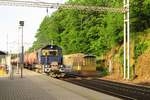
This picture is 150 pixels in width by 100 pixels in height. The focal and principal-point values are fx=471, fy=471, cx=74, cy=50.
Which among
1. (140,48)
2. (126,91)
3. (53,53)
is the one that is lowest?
(126,91)

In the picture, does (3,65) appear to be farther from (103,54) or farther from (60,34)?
(60,34)

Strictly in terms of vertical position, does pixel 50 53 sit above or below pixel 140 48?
below

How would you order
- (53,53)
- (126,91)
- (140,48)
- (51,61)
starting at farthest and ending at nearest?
(53,53) < (51,61) < (140,48) < (126,91)

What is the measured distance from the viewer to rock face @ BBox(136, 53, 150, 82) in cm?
4547

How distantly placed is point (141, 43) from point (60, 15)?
215 ft

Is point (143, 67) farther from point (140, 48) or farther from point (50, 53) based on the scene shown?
point (50, 53)

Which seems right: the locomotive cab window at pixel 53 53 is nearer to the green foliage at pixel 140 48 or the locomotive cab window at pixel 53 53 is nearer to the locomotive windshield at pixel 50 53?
the locomotive windshield at pixel 50 53

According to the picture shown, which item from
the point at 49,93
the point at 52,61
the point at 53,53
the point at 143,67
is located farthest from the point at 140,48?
the point at 49,93

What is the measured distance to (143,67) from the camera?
153 ft

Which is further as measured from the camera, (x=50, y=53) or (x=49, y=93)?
(x=50, y=53)

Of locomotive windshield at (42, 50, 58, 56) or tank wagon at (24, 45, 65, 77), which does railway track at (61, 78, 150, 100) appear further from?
locomotive windshield at (42, 50, 58, 56)

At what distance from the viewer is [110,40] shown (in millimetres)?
61844

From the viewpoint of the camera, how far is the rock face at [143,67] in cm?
4547

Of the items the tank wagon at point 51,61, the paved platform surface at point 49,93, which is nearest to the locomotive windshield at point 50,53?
the tank wagon at point 51,61
